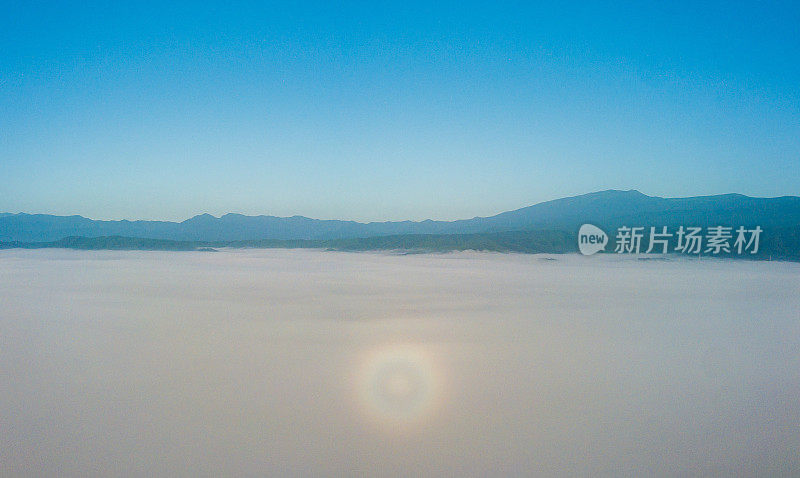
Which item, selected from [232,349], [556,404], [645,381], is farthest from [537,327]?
[232,349]

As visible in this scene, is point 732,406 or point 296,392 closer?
point 732,406

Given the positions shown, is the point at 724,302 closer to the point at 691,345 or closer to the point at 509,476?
the point at 691,345

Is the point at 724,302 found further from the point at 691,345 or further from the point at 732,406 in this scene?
the point at 732,406

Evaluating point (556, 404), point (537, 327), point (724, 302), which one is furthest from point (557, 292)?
point (556, 404)

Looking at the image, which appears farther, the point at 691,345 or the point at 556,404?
the point at 691,345

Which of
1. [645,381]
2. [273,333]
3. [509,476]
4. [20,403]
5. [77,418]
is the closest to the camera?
[509,476]

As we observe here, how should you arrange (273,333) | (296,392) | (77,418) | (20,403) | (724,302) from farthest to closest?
(724,302)
(273,333)
(296,392)
(20,403)
(77,418)
